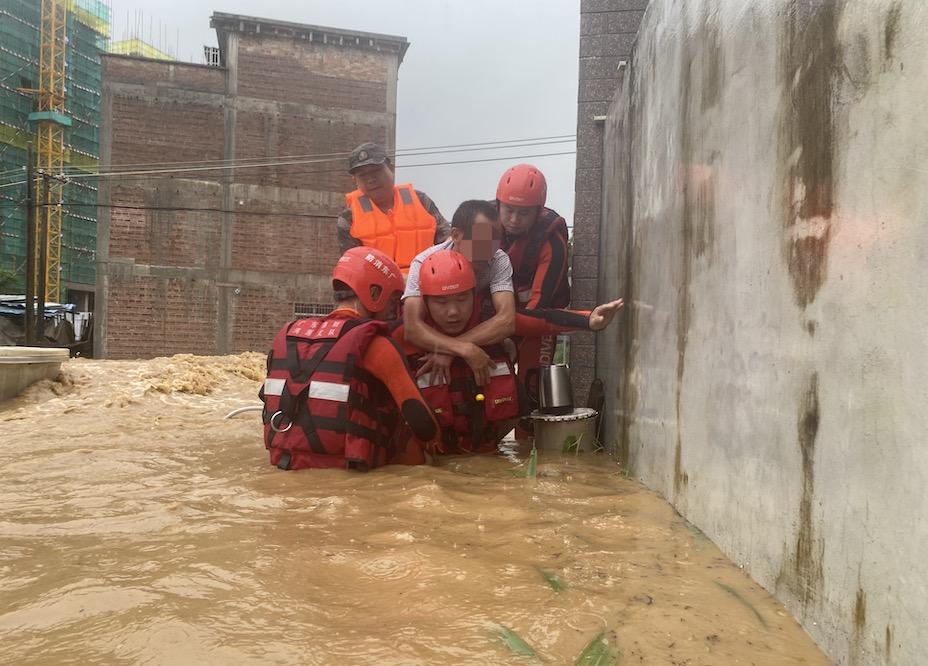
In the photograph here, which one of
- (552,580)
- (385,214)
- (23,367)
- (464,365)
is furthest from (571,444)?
(23,367)

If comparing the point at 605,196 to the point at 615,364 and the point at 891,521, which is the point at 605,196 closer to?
the point at 615,364

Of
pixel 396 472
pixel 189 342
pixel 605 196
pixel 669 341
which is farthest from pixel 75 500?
pixel 189 342

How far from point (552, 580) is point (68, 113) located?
46433 millimetres

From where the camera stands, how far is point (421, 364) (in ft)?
13.1

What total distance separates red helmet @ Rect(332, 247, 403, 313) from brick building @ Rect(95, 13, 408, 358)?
1809 centimetres

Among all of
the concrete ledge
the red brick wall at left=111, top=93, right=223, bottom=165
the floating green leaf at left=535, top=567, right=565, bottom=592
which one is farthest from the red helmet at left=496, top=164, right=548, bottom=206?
the red brick wall at left=111, top=93, right=223, bottom=165

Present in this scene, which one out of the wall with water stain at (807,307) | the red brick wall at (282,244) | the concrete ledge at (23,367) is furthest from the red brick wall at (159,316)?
the wall with water stain at (807,307)

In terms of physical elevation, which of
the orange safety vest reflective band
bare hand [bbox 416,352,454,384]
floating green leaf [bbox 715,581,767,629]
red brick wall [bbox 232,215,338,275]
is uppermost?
red brick wall [bbox 232,215,338,275]

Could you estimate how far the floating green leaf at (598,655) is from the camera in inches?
51.1

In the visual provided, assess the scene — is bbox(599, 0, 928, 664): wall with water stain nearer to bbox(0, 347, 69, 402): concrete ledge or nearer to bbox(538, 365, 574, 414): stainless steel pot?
bbox(538, 365, 574, 414): stainless steel pot

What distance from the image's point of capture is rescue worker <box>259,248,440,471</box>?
309 cm

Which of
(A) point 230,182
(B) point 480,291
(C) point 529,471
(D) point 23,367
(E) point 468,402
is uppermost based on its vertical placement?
(A) point 230,182

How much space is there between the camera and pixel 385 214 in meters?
5.10

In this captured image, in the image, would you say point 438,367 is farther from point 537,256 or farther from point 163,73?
point 163,73
